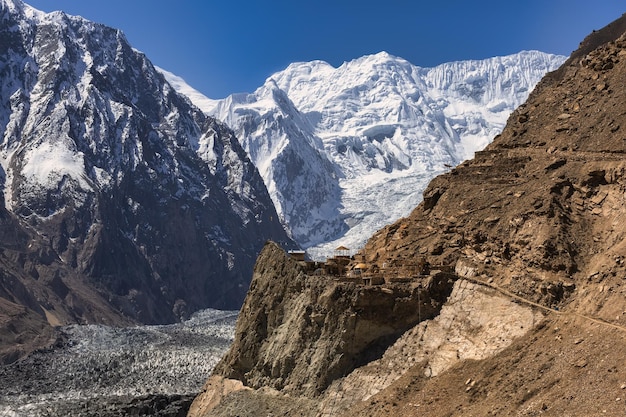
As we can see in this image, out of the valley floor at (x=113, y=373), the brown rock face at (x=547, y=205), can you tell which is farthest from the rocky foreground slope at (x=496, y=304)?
the valley floor at (x=113, y=373)

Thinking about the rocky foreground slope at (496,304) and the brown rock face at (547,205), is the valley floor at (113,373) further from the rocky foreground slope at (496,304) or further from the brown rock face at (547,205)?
the brown rock face at (547,205)

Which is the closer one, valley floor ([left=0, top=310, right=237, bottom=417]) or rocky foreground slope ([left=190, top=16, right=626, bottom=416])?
rocky foreground slope ([left=190, top=16, right=626, bottom=416])

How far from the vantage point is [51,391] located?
12381 centimetres

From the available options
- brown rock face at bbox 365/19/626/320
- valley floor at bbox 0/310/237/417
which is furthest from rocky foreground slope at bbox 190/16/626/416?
valley floor at bbox 0/310/237/417

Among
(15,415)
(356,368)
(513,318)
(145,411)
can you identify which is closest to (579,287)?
(513,318)

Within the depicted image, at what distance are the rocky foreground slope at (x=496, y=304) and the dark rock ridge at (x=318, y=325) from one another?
117mm

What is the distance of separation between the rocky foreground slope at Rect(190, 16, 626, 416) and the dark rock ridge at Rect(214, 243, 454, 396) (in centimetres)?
12

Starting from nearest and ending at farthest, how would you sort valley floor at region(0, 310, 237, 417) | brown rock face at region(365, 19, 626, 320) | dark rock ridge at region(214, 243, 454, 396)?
1. brown rock face at region(365, 19, 626, 320)
2. dark rock ridge at region(214, 243, 454, 396)
3. valley floor at region(0, 310, 237, 417)

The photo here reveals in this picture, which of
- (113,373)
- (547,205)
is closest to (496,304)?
(547,205)

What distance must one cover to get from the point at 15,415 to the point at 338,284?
6277cm

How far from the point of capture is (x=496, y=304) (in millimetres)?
47688

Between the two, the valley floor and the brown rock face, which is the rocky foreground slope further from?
the valley floor

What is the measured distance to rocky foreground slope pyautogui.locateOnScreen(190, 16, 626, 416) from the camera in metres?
41.5

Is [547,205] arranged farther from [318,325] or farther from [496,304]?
[318,325]
